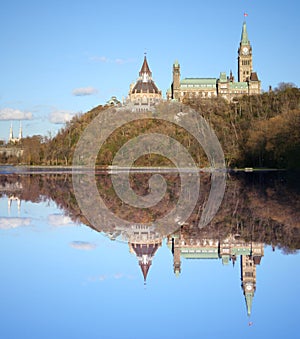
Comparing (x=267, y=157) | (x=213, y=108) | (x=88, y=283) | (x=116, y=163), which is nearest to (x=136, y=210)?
(x=88, y=283)

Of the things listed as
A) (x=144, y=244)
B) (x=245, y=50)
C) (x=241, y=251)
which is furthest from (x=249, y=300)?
(x=245, y=50)

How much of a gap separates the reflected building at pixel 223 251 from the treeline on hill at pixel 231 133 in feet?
146

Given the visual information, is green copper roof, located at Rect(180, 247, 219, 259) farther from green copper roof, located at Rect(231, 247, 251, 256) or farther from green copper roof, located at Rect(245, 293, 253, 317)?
green copper roof, located at Rect(245, 293, 253, 317)

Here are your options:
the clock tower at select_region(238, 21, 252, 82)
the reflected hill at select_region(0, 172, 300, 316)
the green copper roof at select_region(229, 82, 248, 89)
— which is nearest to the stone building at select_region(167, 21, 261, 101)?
the green copper roof at select_region(229, 82, 248, 89)

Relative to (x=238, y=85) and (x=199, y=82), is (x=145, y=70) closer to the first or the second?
(x=199, y=82)

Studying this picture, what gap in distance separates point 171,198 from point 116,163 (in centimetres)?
5812

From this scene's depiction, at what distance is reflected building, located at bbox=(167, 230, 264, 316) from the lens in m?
10.3

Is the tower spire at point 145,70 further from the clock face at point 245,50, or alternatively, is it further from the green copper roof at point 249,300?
the green copper roof at point 249,300

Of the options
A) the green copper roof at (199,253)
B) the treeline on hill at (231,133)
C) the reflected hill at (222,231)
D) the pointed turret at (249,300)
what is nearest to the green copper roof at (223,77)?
the treeline on hill at (231,133)

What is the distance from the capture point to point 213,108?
96.9 meters

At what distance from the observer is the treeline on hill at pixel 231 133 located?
204ft

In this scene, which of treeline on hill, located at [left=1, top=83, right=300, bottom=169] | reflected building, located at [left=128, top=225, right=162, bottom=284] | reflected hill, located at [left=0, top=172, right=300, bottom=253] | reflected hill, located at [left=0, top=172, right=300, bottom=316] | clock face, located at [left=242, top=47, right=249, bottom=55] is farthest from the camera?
clock face, located at [left=242, top=47, right=249, bottom=55]

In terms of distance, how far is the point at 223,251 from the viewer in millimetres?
11820

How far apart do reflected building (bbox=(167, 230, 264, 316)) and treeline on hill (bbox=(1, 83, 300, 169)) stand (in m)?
44.5
